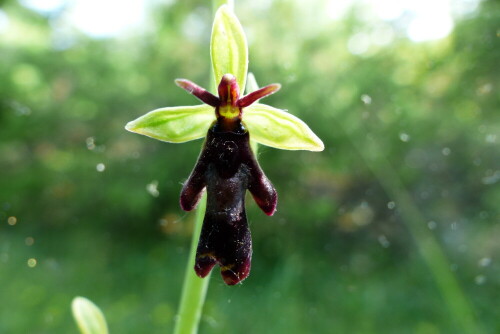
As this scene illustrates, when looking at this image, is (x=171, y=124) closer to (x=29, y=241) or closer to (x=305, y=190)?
(x=305, y=190)

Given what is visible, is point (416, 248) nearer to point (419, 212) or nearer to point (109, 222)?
point (419, 212)

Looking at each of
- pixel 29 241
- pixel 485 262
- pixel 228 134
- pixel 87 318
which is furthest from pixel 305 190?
pixel 228 134

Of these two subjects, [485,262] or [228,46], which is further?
[485,262]

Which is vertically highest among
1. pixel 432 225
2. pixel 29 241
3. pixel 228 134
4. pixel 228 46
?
pixel 228 46

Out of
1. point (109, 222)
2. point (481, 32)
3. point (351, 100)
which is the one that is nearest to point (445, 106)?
point (351, 100)

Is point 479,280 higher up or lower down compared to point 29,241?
higher up

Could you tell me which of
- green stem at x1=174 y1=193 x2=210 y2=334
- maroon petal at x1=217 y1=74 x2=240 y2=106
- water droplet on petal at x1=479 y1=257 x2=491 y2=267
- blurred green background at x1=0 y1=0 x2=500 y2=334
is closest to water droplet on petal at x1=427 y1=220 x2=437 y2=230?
blurred green background at x1=0 y1=0 x2=500 y2=334

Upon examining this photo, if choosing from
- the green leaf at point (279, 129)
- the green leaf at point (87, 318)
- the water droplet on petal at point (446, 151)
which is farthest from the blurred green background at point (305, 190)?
the green leaf at point (279, 129)

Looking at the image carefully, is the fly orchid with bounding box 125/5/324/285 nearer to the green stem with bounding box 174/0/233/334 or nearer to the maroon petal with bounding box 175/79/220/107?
the maroon petal with bounding box 175/79/220/107
